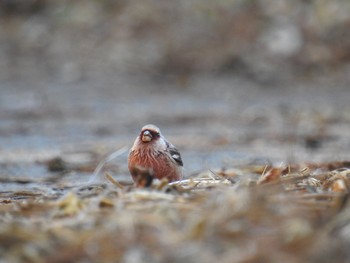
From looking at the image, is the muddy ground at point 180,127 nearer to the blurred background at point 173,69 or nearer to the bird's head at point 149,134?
the blurred background at point 173,69

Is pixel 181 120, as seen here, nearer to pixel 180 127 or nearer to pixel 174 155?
pixel 180 127

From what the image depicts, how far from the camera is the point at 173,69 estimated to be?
16.1 meters

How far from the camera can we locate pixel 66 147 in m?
10.5

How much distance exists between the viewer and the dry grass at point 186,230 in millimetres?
3387

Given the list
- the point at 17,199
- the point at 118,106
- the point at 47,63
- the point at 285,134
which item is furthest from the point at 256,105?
the point at 17,199

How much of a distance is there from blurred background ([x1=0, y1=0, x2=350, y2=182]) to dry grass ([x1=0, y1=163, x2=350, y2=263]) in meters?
7.13

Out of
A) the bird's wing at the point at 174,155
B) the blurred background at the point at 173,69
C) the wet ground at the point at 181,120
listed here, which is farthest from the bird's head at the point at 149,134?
the blurred background at the point at 173,69

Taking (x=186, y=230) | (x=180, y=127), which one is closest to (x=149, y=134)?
(x=186, y=230)

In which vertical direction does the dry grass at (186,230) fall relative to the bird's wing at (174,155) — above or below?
below

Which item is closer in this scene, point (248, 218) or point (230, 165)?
point (248, 218)

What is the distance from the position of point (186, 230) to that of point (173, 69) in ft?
41.3

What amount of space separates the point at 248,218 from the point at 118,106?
10.8 meters

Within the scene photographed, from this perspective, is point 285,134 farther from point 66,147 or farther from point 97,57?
point 97,57

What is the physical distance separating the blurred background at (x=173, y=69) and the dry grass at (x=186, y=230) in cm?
713
